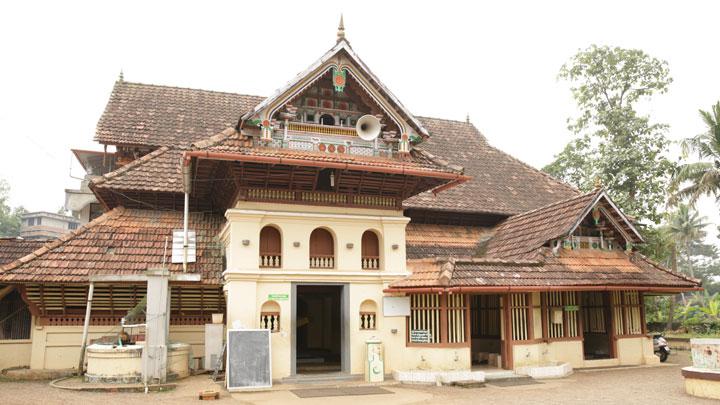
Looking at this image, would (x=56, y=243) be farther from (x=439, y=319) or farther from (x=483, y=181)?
(x=483, y=181)

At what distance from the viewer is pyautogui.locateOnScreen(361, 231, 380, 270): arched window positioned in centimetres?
1600

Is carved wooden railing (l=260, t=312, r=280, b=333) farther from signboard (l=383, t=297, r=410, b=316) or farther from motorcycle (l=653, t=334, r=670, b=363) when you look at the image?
motorcycle (l=653, t=334, r=670, b=363)

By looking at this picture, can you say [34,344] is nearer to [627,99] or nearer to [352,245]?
[352,245]

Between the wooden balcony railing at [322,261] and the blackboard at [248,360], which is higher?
the wooden balcony railing at [322,261]

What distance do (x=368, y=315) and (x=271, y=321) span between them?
2585 mm

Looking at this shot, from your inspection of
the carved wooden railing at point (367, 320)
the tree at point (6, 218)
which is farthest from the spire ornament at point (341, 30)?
the tree at point (6, 218)

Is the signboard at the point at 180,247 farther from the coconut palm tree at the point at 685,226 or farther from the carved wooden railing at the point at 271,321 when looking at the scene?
the coconut palm tree at the point at 685,226

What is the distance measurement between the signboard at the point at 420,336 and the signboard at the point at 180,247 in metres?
6.39

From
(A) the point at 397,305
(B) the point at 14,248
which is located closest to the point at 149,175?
(B) the point at 14,248

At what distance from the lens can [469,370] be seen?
15.0 meters

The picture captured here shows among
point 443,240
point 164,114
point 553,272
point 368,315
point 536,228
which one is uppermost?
point 164,114

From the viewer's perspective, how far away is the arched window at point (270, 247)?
15078 mm

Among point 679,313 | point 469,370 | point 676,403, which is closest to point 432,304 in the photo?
point 469,370

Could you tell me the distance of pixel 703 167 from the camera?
25531 mm
